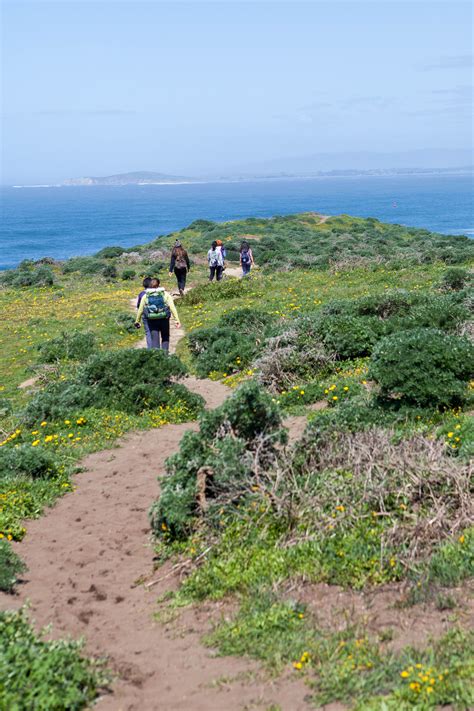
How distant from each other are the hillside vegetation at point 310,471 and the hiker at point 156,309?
3.89 ft

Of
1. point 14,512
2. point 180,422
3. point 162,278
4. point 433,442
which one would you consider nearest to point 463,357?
point 433,442

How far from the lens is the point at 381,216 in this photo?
10388 centimetres

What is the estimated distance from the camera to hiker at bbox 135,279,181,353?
45.0 feet

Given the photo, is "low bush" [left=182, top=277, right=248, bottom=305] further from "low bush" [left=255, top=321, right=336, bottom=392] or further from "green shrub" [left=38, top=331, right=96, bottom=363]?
"low bush" [left=255, top=321, right=336, bottom=392]

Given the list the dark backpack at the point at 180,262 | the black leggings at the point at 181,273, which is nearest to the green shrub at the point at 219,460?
the dark backpack at the point at 180,262

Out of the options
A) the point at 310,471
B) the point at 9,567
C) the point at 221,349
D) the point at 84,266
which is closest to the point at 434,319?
the point at 221,349

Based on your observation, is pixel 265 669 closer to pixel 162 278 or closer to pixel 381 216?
pixel 162 278

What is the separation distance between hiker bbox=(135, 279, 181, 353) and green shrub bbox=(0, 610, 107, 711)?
28.8ft

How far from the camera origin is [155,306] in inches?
543

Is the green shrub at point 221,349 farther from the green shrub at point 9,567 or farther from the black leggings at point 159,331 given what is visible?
the green shrub at point 9,567

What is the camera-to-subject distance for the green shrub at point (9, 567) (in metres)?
6.55

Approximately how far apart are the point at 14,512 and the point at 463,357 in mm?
6237

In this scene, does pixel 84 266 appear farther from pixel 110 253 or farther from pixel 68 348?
pixel 68 348

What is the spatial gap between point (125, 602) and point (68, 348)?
11.8m
